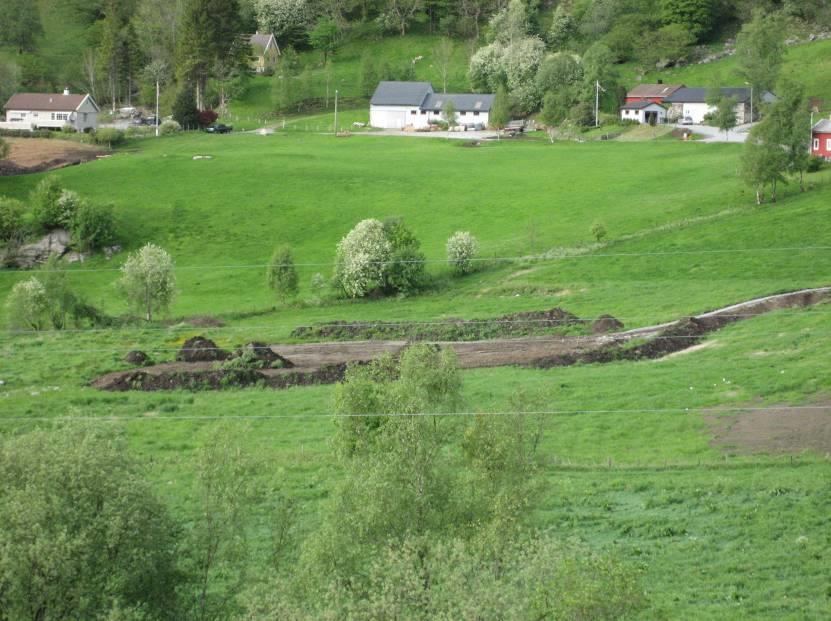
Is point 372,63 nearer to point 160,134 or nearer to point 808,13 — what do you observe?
point 160,134

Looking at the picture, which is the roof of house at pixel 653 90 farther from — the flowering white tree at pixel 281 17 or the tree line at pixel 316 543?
the tree line at pixel 316 543

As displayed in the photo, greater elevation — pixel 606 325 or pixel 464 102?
pixel 464 102

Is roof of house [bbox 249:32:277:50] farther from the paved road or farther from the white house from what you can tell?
the paved road

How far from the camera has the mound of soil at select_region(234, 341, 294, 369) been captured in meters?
51.6

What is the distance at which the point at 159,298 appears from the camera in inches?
2400

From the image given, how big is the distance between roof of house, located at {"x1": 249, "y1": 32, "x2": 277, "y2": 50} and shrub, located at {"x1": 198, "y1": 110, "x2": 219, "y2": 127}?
2447 centimetres

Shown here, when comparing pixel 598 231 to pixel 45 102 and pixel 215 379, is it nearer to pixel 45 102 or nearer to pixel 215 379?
pixel 215 379

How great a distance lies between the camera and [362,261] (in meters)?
63.6

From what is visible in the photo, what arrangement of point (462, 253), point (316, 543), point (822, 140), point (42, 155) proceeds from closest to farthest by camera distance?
point (316, 543)
point (462, 253)
point (822, 140)
point (42, 155)

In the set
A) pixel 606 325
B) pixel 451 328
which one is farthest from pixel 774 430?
pixel 451 328

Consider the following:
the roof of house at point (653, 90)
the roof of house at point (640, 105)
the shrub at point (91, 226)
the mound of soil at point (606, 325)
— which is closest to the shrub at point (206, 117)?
the shrub at point (91, 226)

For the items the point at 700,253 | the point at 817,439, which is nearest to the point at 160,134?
the point at 700,253

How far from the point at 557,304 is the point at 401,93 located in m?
69.0

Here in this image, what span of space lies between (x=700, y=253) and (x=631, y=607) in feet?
153
